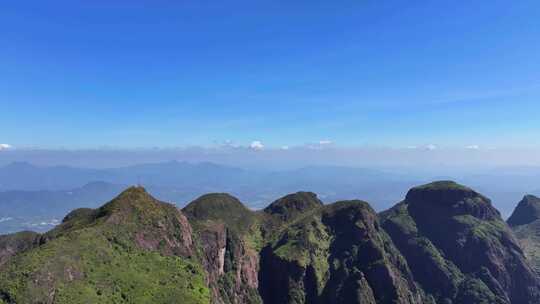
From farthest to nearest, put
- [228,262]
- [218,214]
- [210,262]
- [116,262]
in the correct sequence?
[218,214] < [228,262] < [210,262] < [116,262]

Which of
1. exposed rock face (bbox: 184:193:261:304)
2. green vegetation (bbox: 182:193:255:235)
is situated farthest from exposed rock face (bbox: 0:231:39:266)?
exposed rock face (bbox: 184:193:261:304)

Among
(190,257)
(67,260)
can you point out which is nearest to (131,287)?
(67,260)

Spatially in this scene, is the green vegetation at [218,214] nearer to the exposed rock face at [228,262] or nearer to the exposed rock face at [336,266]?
the exposed rock face at [228,262]

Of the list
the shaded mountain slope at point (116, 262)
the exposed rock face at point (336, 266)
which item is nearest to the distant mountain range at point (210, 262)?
the shaded mountain slope at point (116, 262)

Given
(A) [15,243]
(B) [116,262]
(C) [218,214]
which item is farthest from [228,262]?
(A) [15,243]

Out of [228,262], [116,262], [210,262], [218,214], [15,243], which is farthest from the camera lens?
[218,214]

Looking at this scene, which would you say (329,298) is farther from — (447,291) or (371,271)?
(447,291)

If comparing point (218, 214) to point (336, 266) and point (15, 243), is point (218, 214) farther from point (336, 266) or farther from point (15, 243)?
point (15, 243)

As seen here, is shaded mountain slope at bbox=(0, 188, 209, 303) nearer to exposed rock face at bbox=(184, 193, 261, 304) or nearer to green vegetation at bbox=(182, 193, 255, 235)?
exposed rock face at bbox=(184, 193, 261, 304)
